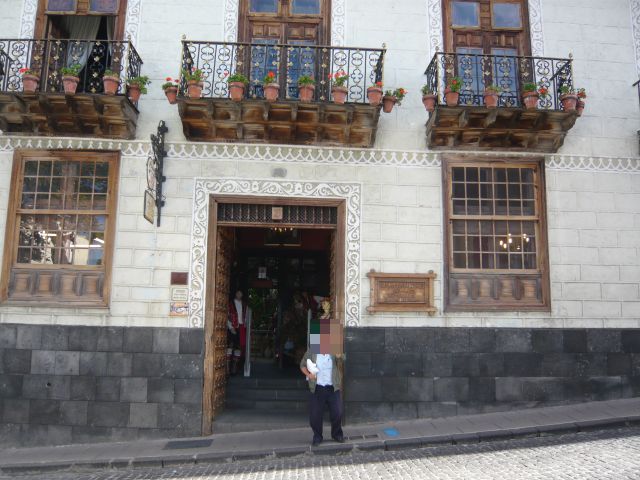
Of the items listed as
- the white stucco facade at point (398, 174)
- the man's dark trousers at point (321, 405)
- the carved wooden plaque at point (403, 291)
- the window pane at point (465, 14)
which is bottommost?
the man's dark trousers at point (321, 405)

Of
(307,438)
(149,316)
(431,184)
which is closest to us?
(307,438)

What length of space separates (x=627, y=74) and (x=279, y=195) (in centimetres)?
664

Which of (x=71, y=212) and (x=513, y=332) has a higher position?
(x=71, y=212)

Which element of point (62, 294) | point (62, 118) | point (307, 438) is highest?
point (62, 118)

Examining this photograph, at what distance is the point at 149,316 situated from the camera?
831 centimetres

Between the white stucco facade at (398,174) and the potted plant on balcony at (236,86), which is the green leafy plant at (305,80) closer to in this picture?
the potted plant on balcony at (236,86)

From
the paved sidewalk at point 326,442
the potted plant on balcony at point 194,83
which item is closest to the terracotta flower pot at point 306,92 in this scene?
the potted plant on balcony at point 194,83

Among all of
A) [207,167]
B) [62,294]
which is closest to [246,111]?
[207,167]

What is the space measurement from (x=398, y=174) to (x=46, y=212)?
5.87 metres

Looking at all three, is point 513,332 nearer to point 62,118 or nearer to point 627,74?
point 627,74

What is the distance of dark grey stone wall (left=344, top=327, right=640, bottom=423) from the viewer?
27.4 feet

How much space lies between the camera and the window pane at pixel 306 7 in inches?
375

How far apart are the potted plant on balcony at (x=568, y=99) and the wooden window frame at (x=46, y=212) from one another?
7422mm

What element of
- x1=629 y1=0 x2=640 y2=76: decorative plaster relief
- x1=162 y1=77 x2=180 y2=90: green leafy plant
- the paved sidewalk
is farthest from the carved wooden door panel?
x1=629 y1=0 x2=640 y2=76: decorative plaster relief
